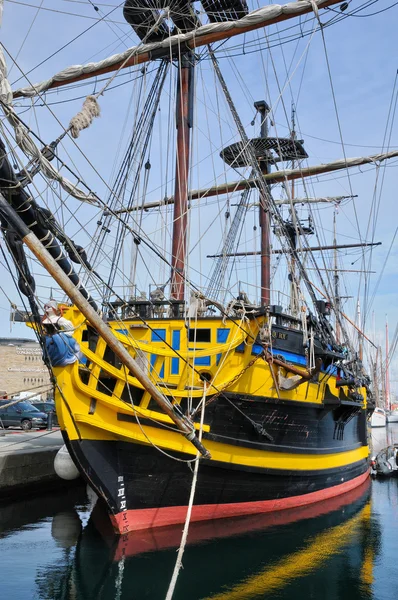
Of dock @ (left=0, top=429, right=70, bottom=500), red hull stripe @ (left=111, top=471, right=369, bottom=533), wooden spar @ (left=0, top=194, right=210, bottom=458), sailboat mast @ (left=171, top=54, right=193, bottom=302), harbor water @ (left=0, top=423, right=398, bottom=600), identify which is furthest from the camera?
sailboat mast @ (left=171, top=54, right=193, bottom=302)

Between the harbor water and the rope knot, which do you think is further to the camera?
the rope knot

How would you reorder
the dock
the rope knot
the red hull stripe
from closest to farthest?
1. the rope knot
2. the red hull stripe
3. the dock

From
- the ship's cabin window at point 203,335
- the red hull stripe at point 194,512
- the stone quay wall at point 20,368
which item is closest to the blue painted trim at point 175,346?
the ship's cabin window at point 203,335

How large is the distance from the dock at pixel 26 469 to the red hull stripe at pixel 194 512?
3.24 metres

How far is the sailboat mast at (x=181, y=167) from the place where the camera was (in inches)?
598

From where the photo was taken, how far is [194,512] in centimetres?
1105

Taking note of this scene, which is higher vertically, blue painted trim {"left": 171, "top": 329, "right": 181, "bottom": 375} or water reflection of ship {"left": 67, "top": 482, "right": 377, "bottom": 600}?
blue painted trim {"left": 171, "top": 329, "right": 181, "bottom": 375}

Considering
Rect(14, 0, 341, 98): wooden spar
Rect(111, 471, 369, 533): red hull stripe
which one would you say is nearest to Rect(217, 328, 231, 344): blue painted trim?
Rect(111, 471, 369, 533): red hull stripe

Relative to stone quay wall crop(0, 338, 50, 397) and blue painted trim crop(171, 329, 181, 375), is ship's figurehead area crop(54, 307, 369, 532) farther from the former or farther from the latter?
stone quay wall crop(0, 338, 50, 397)

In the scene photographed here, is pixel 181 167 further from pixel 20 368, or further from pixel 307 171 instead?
pixel 20 368

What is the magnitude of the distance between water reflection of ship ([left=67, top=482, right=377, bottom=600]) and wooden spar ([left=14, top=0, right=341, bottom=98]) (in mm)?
11493

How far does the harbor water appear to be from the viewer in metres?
8.36

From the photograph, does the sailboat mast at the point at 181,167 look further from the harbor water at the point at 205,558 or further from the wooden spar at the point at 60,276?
the wooden spar at the point at 60,276

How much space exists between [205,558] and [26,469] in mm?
6337
